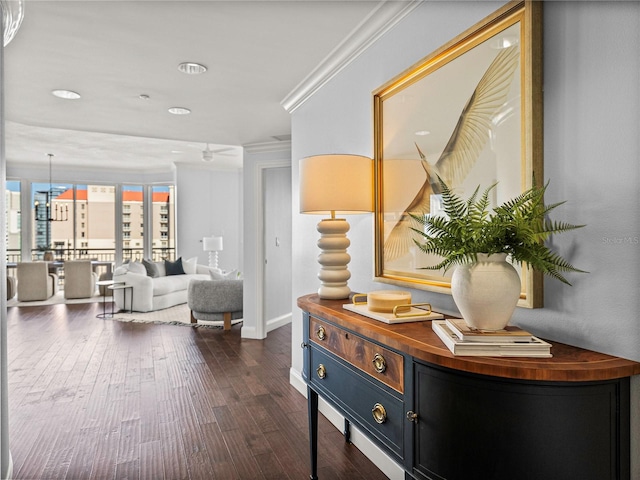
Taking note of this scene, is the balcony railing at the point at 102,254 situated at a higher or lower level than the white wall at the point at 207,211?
lower

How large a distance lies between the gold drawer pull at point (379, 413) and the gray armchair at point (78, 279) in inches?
311

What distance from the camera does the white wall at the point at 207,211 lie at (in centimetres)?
893

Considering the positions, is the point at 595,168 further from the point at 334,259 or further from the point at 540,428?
the point at 334,259

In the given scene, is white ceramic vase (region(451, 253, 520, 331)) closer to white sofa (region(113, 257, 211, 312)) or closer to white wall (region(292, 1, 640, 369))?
white wall (region(292, 1, 640, 369))

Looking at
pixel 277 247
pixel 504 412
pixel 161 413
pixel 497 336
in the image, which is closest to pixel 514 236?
pixel 497 336

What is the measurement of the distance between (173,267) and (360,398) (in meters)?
6.69

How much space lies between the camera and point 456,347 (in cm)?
114

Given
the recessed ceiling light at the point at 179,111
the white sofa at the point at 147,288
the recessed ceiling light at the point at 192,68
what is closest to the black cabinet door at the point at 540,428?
the recessed ceiling light at the point at 192,68

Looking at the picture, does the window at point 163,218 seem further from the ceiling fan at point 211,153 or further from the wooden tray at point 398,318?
the wooden tray at point 398,318

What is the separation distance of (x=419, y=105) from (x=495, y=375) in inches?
50.4

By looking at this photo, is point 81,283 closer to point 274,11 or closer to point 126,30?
point 126,30

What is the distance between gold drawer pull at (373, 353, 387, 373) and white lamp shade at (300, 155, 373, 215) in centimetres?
82

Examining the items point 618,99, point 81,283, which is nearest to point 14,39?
point 618,99

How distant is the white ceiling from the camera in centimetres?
219
